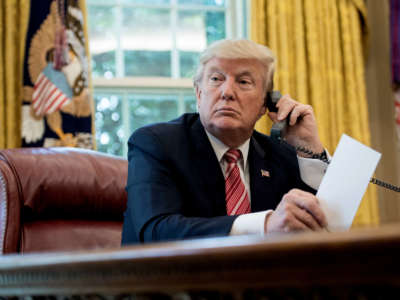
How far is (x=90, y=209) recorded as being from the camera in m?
1.88

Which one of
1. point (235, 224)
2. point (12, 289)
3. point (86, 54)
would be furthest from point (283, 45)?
point (12, 289)

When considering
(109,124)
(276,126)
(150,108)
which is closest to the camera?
(276,126)

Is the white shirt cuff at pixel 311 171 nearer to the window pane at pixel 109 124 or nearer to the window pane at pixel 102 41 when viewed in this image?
the window pane at pixel 109 124

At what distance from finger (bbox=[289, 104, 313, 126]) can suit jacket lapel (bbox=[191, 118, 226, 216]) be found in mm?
324

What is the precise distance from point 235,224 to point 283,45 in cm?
237

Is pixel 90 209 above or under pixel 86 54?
under

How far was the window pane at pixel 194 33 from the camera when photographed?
11.8 ft

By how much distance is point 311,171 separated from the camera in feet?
5.96

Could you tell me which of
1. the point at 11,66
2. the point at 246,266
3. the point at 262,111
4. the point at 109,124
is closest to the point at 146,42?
the point at 109,124

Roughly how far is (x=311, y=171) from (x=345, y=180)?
655mm

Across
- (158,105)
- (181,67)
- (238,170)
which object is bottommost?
(238,170)

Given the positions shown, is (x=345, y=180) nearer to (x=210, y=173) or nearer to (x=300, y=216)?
(x=300, y=216)

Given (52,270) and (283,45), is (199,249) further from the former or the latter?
(283,45)

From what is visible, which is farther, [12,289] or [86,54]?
[86,54]
